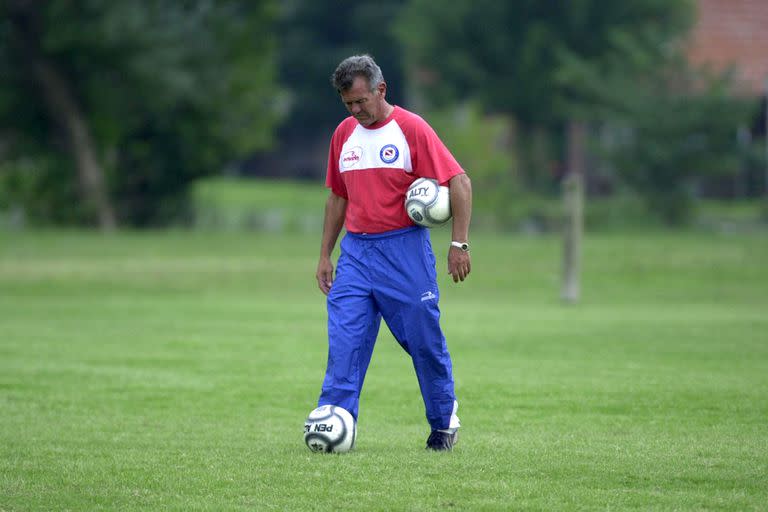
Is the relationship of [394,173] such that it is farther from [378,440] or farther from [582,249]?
[582,249]

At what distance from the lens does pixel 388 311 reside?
7844 mm

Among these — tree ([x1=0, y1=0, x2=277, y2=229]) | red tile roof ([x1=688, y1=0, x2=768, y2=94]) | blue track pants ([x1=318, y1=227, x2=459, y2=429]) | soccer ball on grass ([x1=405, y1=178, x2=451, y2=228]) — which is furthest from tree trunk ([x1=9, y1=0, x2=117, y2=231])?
soccer ball on grass ([x1=405, y1=178, x2=451, y2=228])

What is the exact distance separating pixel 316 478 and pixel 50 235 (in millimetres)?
30641

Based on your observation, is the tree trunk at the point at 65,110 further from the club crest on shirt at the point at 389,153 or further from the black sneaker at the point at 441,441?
the black sneaker at the point at 441,441

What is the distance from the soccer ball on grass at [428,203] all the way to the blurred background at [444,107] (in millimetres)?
28341

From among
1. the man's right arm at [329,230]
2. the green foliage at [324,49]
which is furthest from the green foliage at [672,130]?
the green foliage at [324,49]

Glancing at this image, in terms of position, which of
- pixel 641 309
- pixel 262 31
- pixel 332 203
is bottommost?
pixel 641 309

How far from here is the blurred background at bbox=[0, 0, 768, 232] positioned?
37.3m

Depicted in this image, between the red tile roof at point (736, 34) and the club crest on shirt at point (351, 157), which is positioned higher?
the red tile roof at point (736, 34)

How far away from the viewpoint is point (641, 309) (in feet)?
68.1

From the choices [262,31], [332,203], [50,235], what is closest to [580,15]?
[262,31]

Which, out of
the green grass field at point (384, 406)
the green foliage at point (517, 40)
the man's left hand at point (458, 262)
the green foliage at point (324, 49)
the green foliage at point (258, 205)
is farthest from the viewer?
the green foliage at point (324, 49)

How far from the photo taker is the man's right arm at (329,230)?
827cm

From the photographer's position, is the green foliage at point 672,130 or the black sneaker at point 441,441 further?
the green foliage at point 672,130
